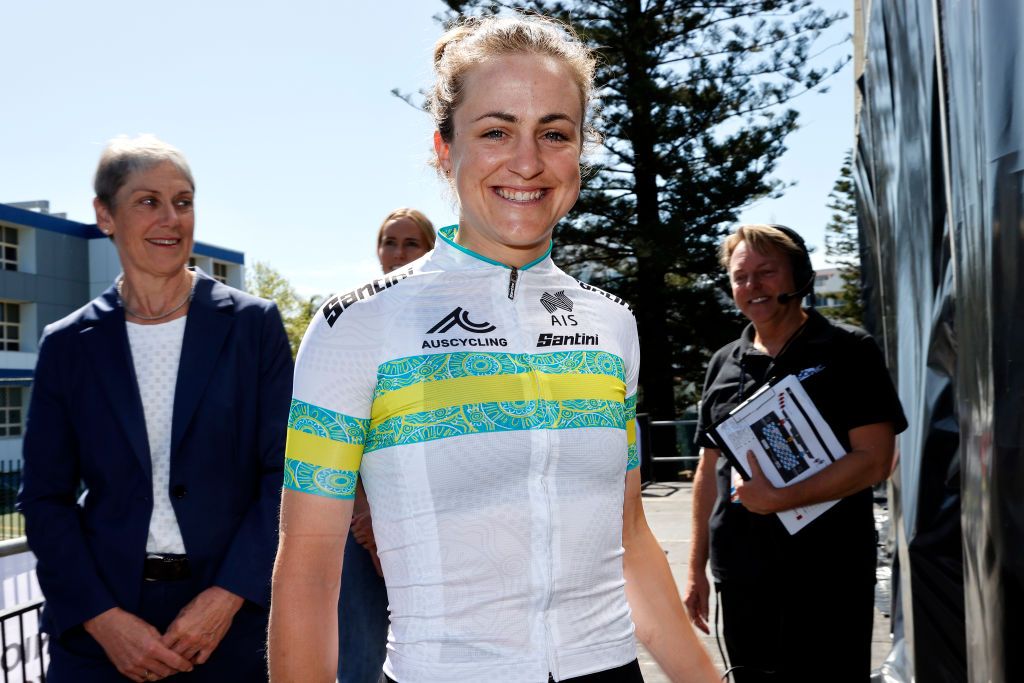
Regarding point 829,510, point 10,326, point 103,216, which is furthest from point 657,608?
point 10,326

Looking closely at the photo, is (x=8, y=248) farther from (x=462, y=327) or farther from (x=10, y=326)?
(x=462, y=327)

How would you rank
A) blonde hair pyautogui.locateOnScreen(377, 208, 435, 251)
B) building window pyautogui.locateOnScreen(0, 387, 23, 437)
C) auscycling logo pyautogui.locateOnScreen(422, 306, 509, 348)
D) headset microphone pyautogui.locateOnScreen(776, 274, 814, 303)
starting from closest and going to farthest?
auscycling logo pyautogui.locateOnScreen(422, 306, 509, 348)
headset microphone pyautogui.locateOnScreen(776, 274, 814, 303)
blonde hair pyautogui.locateOnScreen(377, 208, 435, 251)
building window pyautogui.locateOnScreen(0, 387, 23, 437)

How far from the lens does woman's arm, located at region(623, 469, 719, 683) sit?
5.95ft

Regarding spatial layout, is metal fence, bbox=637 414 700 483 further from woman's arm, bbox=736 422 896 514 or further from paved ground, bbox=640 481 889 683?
woman's arm, bbox=736 422 896 514

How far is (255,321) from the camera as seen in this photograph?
2734 mm

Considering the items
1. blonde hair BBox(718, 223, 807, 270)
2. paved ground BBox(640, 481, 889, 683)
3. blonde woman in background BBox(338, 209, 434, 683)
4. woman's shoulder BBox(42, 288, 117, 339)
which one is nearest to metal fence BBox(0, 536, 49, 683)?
blonde woman in background BBox(338, 209, 434, 683)

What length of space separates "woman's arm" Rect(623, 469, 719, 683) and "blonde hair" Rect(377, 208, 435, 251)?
2.25m

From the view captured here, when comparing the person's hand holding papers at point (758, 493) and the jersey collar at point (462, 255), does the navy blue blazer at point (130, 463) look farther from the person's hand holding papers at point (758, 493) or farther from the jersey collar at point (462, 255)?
the person's hand holding papers at point (758, 493)

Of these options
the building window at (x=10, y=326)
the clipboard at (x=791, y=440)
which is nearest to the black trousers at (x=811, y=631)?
the clipboard at (x=791, y=440)

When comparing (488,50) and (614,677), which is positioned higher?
(488,50)

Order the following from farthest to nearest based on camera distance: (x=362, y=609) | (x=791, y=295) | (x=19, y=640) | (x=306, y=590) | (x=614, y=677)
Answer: (x=19, y=640) → (x=791, y=295) → (x=362, y=609) → (x=614, y=677) → (x=306, y=590)

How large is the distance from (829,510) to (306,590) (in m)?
2.41

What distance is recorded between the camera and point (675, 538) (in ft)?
31.8

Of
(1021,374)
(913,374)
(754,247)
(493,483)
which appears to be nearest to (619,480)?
(493,483)
